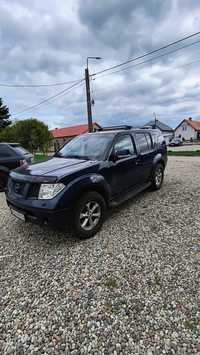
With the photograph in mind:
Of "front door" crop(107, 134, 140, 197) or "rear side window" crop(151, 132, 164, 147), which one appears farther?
"rear side window" crop(151, 132, 164, 147)

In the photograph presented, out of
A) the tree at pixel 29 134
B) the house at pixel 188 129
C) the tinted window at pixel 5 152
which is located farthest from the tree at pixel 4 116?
the house at pixel 188 129

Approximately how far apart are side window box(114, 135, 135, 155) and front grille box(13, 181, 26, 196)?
176 cm

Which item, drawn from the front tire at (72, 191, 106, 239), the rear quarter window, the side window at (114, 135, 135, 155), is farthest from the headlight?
the rear quarter window

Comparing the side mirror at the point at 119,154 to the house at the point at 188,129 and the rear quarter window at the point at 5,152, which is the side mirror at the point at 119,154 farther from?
the house at the point at 188,129

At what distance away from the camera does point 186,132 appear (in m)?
56.6

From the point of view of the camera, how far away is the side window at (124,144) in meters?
3.83

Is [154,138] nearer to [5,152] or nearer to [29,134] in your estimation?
[5,152]

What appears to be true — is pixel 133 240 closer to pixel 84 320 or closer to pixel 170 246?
pixel 170 246

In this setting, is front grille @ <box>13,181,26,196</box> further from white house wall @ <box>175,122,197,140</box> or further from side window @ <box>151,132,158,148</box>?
white house wall @ <box>175,122,197,140</box>

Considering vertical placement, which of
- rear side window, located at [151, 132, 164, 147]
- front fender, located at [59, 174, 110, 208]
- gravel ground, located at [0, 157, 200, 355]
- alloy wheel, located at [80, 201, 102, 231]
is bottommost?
gravel ground, located at [0, 157, 200, 355]

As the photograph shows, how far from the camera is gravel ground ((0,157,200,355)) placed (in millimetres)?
1631

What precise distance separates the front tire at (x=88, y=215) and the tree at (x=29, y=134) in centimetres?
2140

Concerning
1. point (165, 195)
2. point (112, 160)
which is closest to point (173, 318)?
point (112, 160)

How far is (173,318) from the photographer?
1779mm
